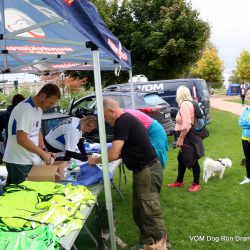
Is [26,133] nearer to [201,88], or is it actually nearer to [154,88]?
[154,88]

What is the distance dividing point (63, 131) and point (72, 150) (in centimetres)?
26

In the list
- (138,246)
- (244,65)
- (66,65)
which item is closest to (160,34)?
(66,65)

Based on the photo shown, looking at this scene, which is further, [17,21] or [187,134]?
[187,134]

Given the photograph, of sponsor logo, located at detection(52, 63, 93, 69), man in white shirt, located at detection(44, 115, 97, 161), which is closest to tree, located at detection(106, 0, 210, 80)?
sponsor logo, located at detection(52, 63, 93, 69)

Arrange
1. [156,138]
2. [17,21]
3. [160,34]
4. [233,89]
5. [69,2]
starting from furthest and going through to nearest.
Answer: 1. [233,89]
2. [160,34]
3. [17,21]
4. [156,138]
5. [69,2]

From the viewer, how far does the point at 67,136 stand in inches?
173

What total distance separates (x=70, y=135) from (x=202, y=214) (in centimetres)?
233

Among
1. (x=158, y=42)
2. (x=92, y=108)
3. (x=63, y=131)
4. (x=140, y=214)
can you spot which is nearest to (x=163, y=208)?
(x=140, y=214)

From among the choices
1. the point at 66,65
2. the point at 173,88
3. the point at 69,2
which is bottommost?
the point at 173,88

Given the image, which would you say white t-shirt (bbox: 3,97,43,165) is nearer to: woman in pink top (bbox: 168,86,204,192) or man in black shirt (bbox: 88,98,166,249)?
man in black shirt (bbox: 88,98,166,249)

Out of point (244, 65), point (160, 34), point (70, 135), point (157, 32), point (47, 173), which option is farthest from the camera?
point (244, 65)

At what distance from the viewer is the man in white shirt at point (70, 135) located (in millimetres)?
4367

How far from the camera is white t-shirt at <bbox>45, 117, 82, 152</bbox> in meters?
4.36

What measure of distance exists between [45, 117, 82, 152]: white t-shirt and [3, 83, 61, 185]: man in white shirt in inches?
21.9
